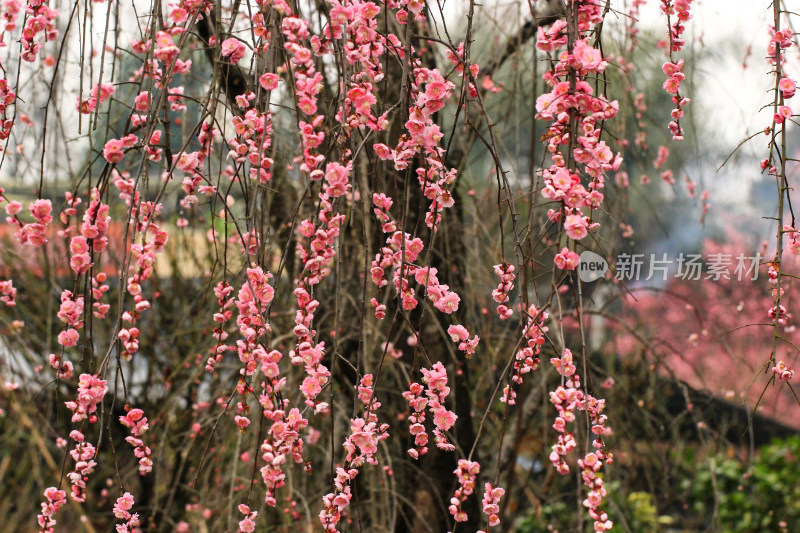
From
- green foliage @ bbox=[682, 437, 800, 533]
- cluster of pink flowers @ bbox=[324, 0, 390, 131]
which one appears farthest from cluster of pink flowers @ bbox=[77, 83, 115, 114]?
green foliage @ bbox=[682, 437, 800, 533]

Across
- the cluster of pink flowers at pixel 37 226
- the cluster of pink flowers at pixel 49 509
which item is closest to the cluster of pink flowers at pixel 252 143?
the cluster of pink flowers at pixel 37 226

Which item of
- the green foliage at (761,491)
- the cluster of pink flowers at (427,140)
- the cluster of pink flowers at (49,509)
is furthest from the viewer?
the green foliage at (761,491)

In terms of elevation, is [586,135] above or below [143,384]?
above

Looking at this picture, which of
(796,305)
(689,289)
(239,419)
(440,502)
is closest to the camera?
(239,419)

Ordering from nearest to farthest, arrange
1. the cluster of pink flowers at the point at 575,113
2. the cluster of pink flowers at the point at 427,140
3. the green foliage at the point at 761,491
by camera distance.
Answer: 1. the cluster of pink flowers at the point at 575,113
2. the cluster of pink flowers at the point at 427,140
3. the green foliage at the point at 761,491

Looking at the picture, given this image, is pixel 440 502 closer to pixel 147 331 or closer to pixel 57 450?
pixel 147 331

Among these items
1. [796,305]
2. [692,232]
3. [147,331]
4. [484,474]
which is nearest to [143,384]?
[147,331]

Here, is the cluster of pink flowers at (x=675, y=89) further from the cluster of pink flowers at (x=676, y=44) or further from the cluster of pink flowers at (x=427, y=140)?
the cluster of pink flowers at (x=427, y=140)

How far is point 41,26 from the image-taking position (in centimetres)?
106

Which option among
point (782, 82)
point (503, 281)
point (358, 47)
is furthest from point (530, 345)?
point (782, 82)

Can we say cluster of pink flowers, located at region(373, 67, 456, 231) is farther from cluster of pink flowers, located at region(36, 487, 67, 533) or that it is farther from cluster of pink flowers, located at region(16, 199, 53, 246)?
cluster of pink flowers, located at region(36, 487, 67, 533)

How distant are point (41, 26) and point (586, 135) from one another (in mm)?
707

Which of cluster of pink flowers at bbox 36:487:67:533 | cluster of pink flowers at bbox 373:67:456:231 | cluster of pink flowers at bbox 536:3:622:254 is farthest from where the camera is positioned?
cluster of pink flowers at bbox 36:487:67:533

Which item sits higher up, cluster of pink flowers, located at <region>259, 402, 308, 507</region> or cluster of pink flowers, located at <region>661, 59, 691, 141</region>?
cluster of pink flowers, located at <region>661, 59, 691, 141</region>
